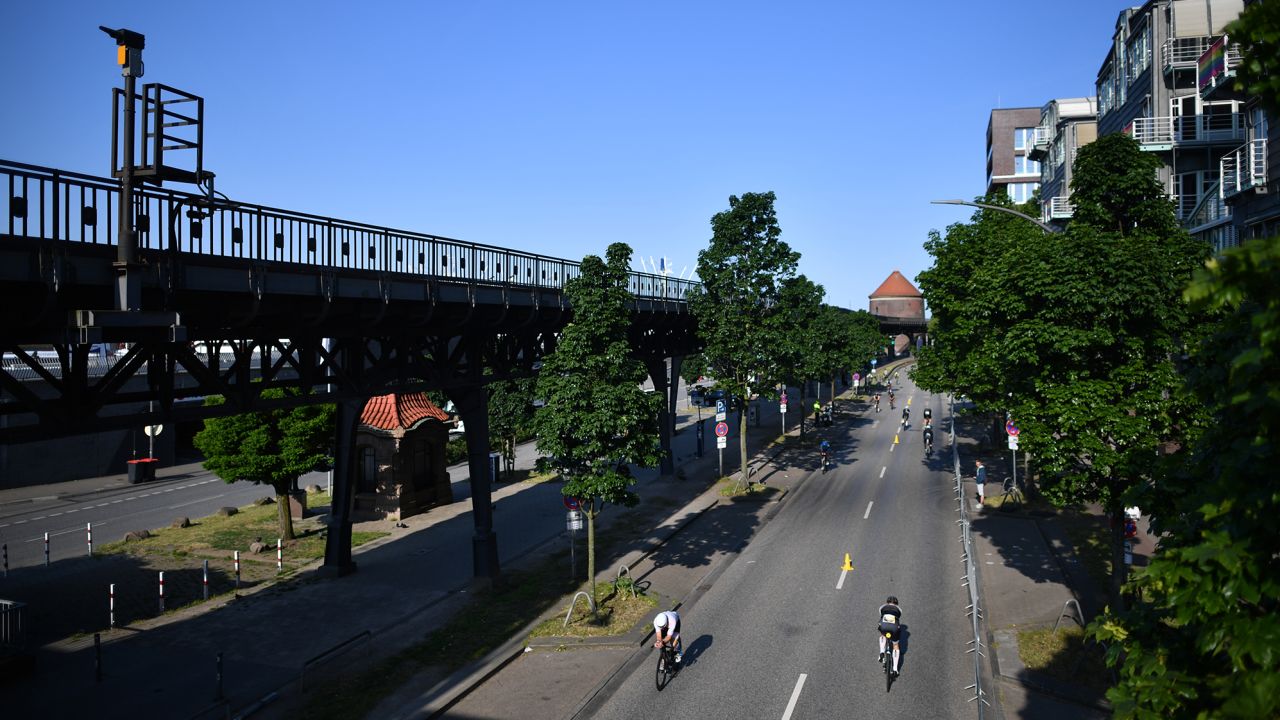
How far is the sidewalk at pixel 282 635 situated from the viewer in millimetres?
15383

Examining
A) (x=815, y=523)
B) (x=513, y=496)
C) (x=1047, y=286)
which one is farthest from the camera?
(x=513, y=496)

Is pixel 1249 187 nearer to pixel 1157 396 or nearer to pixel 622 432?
pixel 1157 396

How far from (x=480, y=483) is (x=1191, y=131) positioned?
2912 centimetres

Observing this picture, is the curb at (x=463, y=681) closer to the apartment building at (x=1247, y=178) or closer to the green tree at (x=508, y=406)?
the green tree at (x=508, y=406)

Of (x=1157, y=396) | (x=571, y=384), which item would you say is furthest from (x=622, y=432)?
(x=1157, y=396)

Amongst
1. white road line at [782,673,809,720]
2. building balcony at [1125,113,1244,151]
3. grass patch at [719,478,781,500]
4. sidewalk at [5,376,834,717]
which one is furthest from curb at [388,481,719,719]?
building balcony at [1125,113,1244,151]

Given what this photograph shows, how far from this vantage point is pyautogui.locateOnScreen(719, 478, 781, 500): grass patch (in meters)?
33.9

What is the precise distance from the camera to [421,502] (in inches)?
1321

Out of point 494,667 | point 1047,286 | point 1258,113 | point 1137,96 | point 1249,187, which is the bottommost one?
point 494,667

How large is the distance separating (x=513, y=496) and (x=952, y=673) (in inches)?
973

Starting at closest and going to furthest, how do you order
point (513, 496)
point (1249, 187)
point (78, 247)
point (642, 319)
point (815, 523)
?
point (78, 247), point (1249, 187), point (815, 523), point (642, 319), point (513, 496)

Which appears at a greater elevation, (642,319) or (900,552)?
(642,319)

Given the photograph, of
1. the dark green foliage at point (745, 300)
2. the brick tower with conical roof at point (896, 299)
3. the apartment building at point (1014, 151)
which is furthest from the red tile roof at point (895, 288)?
the dark green foliage at point (745, 300)

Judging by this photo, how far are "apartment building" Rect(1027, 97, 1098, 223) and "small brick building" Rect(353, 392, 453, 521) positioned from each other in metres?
30.9
